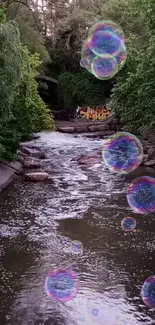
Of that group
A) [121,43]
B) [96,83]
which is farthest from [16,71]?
[96,83]

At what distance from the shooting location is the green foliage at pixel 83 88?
35562 mm

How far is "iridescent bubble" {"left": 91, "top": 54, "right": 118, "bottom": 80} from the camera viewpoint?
1696 cm

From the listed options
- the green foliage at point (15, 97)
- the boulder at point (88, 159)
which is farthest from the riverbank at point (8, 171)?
the boulder at point (88, 159)

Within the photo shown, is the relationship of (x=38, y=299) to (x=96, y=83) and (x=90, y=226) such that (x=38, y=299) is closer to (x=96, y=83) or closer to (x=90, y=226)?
(x=90, y=226)

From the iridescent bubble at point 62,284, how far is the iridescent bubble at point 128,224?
284 cm

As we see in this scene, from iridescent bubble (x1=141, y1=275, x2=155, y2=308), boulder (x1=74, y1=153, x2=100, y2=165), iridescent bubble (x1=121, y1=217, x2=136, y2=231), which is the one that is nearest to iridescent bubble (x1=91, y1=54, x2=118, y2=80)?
boulder (x1=74, y1=153, x2=100, y2=165)

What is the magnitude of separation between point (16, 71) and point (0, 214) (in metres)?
3.80

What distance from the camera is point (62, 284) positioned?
25.2 feet

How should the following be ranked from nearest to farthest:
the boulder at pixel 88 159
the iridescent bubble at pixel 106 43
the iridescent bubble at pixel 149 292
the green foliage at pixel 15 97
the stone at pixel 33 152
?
1. the iridescent bubble at pixel 149 292
2. the green foliage at pixel 15 97
3. the iridescent bubble at pixel 106 43
4. the boulder at pixel 88 159
5. the stone at pixel 33 152

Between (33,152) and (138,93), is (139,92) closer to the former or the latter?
(138,93)

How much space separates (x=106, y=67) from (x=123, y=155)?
13.8ft

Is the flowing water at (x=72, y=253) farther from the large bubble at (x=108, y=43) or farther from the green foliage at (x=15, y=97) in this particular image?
the large bubble at (x=108, y=43)

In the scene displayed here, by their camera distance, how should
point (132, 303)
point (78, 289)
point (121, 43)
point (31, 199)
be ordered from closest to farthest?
point (132, 303), point (78, 289), point (31, 199), point (121, 43)

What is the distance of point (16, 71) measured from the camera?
11.2m
